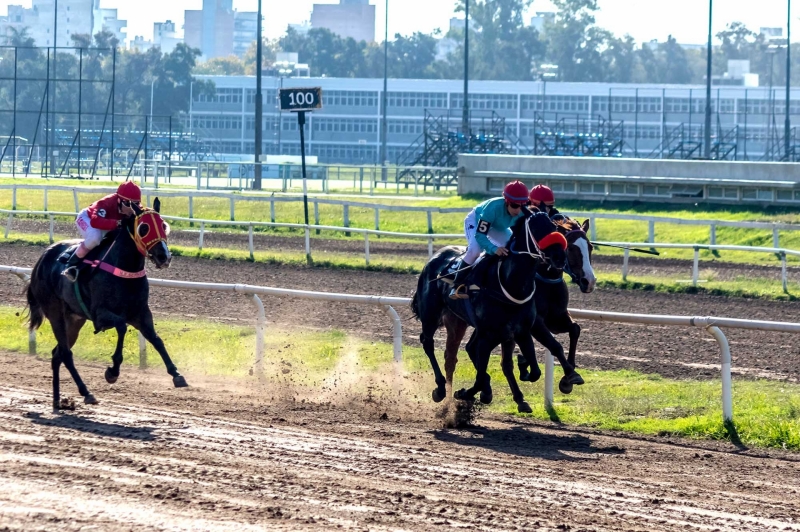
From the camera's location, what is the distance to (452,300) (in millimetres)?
9102

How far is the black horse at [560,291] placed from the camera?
8.53 m

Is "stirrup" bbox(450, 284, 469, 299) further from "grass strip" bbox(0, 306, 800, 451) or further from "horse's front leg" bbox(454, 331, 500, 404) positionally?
"grass strip" bbox(0, 306, 800, 451)

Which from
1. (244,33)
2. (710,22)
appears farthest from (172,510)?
(244,33)

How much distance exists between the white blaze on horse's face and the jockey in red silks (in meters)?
3.42

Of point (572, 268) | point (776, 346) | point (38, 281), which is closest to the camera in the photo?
point (572, 268)

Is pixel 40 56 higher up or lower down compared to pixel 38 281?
higher up

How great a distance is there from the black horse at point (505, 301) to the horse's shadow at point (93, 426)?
2346mm

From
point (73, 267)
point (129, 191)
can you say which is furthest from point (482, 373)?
point (73, 267)

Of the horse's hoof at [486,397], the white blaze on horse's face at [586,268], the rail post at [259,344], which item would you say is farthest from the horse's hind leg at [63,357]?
the white blaze on horse's face at [586,268]

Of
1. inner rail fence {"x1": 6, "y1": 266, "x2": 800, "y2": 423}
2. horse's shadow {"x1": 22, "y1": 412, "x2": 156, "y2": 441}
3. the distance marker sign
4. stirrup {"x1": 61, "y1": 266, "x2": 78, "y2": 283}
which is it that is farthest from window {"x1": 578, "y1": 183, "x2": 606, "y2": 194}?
horse's shadow {"x1": 22, "y1": 412, "x2": 156, "y2": 441}

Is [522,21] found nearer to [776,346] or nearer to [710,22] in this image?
[710,22]

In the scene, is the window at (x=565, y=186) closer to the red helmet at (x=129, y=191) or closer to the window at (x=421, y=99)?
the red helmet at (x=129, y=191)

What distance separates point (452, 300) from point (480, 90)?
221ft

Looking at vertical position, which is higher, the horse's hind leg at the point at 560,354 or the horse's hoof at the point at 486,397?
the horse's hind leg at the point at 560,354
